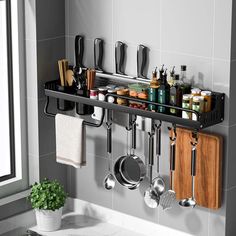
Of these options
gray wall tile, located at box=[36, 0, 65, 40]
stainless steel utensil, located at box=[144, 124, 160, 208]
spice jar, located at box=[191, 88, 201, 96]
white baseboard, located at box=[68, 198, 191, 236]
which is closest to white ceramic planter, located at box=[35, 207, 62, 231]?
white baseboard, located at box=[68, 198, 191, 236]

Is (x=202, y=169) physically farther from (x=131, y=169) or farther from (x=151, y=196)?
(x=131, y=169)

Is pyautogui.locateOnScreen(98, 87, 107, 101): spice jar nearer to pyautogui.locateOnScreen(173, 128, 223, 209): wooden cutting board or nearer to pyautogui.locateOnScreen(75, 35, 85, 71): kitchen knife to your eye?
pyautogui.locateOnScreen(75, 35, 85, 71): kitchen knife

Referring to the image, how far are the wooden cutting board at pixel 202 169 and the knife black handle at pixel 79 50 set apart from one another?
639 millimetres

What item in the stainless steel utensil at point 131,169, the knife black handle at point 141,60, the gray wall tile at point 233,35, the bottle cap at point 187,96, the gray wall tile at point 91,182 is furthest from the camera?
the gray wall tile at point 91,182

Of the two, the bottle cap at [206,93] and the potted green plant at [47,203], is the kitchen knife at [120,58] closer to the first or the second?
the bottle cap at [206,93]

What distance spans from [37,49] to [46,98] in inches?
10.0

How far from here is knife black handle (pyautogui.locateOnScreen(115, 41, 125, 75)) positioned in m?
3.30

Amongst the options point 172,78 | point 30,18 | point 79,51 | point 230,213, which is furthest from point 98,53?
point 230,213

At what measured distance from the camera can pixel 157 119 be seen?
3037mm

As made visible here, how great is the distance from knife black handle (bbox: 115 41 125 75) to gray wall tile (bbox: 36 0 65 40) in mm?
353

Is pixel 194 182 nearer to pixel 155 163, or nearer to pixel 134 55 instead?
pixel 155 163

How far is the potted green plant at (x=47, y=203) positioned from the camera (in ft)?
11.3

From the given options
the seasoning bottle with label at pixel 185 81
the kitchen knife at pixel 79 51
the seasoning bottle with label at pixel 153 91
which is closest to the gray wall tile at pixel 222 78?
the seasoning bottle with label at pixel 185 81

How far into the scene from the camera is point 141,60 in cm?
322
